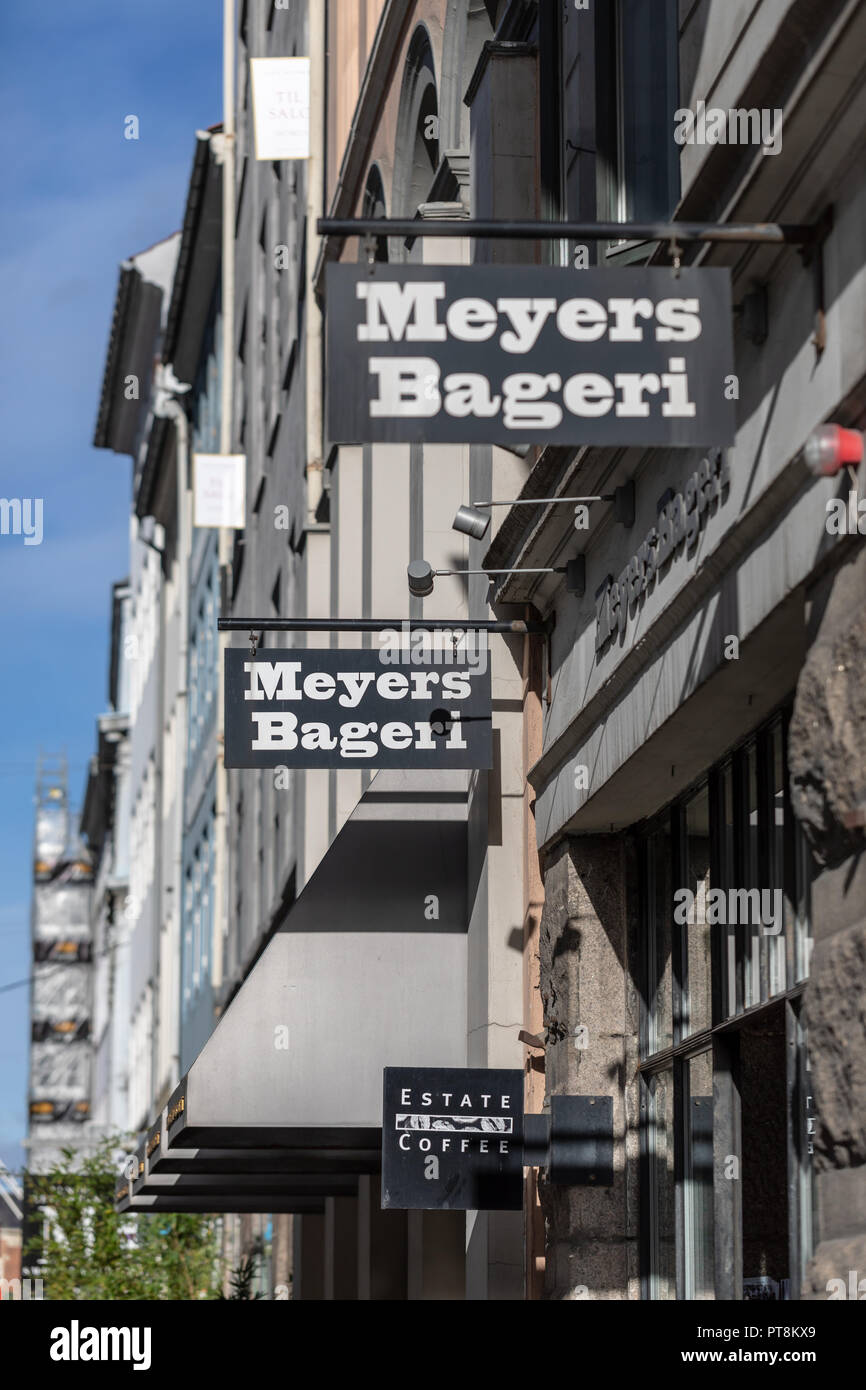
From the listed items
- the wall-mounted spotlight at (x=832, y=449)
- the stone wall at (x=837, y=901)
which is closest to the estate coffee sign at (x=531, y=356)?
the wall-mounted spotlight at (x=832, y=449)

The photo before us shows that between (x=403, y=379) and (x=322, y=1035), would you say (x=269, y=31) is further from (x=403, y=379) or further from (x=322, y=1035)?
(x=403, y=379)

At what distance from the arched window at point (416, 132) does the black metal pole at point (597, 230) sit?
980 centimetres

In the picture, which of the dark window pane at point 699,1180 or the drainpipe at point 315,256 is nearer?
the dark window pane at point 699,1180

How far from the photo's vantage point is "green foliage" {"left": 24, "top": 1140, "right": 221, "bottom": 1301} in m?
25.6

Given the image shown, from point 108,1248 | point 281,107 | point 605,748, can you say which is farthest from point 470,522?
point 108,1248

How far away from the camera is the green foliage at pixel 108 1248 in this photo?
2561 cm

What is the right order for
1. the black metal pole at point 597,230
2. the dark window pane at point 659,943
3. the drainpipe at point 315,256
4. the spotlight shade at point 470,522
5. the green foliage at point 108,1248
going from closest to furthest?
1. the black metal pole at point 597,230
2. the dark window pane at point 659,943
3. the spotlight shade at point 470,522
4. the drainpipe at point 315,256
5. the green foliage at point 108,1248

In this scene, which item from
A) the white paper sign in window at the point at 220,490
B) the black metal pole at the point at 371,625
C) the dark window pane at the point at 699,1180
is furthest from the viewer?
the white paper sign in window at the point at 220,490

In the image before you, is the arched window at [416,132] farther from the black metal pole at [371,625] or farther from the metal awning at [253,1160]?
the metal awning at [253,1160]

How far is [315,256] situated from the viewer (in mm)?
22469

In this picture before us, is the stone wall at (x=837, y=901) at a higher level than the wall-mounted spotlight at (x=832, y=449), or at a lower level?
lower

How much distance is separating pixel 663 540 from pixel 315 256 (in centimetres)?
1396

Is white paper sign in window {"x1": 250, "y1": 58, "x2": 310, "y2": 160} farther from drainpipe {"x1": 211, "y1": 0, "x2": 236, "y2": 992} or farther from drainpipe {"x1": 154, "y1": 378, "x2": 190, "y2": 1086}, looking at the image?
drainpipe {"x1": 154, "y1": 378, "x2": 190, "y2": 1086}

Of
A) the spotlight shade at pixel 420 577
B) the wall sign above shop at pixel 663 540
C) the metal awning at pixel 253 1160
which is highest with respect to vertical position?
the spotlight shade at pixel 420 577
